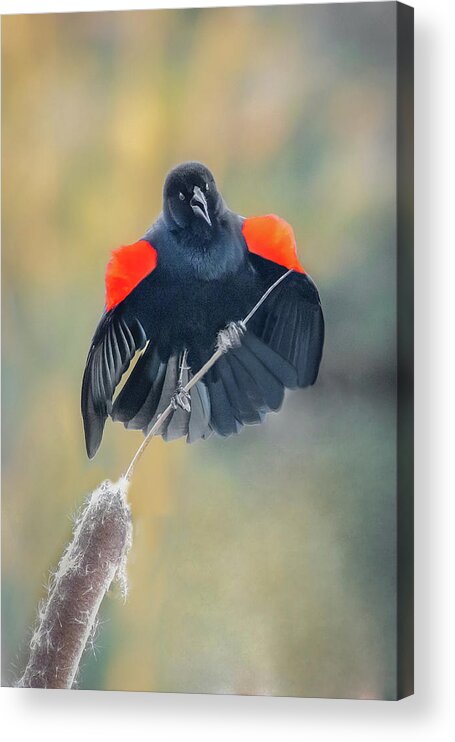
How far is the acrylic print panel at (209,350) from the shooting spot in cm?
333

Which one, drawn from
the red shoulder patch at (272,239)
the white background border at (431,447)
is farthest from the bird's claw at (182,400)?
the white background border at (431,447)

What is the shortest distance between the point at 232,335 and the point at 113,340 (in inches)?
11.8

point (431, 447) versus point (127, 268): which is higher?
point (127, 268)

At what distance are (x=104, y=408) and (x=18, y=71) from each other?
853 mm

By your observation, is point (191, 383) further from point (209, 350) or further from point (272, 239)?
point (272, 239)

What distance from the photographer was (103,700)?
353 centimetres

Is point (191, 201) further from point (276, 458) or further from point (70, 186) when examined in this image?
point (276, 458)

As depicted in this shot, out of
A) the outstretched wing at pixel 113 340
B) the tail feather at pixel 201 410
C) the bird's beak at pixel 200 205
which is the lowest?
the tail feather at pixel 201 410

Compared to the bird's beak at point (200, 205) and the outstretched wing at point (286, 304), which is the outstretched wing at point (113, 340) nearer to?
the bird's beak at point (200, 205)

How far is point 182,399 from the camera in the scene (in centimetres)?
344

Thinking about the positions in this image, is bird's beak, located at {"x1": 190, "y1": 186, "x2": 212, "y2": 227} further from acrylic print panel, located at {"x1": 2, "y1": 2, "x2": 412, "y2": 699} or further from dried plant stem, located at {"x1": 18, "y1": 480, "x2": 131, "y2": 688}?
dried plant stem, located at {"x1": 18, "y1": 480, "x2": 131, "y2": 688}

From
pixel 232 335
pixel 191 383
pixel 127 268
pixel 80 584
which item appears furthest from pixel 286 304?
pixel 80 584

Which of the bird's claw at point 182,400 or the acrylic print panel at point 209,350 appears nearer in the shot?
the acrylic print panel at point 209,350

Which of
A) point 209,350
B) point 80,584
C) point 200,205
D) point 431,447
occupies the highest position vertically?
point 200,205
